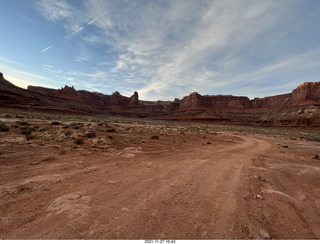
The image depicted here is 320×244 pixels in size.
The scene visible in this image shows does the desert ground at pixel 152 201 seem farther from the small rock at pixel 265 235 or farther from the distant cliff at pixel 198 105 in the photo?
the distant cliff at pixel 198 105

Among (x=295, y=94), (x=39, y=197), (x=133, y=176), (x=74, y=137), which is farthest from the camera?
(x=295, y=94)

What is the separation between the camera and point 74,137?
9.15 meters

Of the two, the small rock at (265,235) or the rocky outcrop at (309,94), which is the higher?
the rocky outcrop at (309,94)

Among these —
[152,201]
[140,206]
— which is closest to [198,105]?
[152,201]

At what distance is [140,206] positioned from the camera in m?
2.76

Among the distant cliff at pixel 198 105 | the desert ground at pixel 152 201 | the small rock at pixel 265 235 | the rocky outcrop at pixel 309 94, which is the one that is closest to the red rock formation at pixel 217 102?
the distant cliff at pixel 198 105

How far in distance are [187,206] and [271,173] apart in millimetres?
4178

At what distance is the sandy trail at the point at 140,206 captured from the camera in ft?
6.88

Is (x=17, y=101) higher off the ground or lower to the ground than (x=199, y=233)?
higher

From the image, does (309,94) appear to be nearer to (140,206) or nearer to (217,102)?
(217,102)

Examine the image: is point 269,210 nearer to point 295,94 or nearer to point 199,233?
point 199,233

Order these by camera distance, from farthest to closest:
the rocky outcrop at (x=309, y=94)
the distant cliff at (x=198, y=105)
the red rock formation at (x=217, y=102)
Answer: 1. the red rock formation at (x=217, y=102)
2. the rocky outcrop at (x=309, y=94)
3. the distant cliff at (x=198, y=105)

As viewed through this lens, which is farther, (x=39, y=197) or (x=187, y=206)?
(x=39, y=197)
